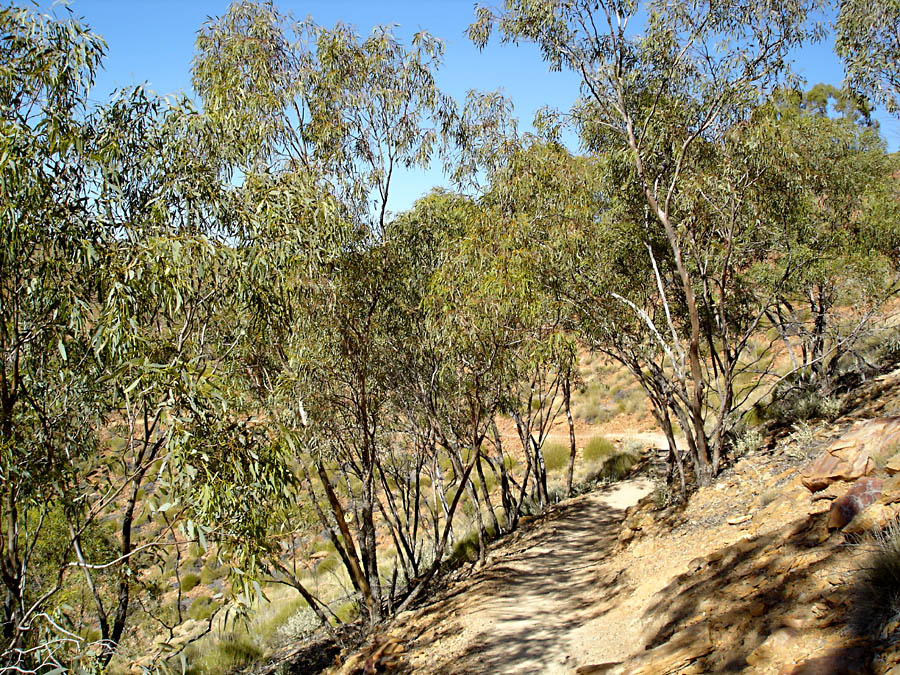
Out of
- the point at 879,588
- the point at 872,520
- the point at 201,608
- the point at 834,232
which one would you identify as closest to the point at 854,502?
the point at 872,520

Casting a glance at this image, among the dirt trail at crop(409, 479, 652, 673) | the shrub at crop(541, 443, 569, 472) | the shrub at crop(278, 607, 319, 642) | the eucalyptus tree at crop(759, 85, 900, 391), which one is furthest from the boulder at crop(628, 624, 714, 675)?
Answer: the shrub at crop(541, 443, 569, 472)

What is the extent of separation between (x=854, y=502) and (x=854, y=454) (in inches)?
45.6

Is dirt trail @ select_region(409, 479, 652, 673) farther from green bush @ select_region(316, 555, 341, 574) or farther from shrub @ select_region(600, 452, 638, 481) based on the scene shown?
green bush @ select_region(316, 555, 341, 574)

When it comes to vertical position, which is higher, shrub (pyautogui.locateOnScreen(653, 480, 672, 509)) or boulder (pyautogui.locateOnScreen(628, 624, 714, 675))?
shrub (pyautogui.locateOnScreen(653, 480, 672, 509))

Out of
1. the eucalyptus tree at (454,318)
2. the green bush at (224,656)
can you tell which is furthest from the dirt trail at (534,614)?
Result: the green bush at (224,656)

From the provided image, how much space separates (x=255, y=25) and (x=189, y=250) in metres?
5.23

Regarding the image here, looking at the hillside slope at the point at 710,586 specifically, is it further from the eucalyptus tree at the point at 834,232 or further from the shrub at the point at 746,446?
the eucalyptus tree at the point at 834,232

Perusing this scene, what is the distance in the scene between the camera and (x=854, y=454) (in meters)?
5.49

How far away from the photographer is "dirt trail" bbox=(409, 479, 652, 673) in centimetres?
611

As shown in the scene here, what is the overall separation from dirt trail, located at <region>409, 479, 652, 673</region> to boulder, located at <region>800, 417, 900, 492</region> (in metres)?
2.32

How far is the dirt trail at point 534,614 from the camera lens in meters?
6.11

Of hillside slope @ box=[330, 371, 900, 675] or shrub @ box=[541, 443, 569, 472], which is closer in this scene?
hillside slope @ box=[330, 371, 900, 675]

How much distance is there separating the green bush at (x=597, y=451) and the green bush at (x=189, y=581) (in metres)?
11.7

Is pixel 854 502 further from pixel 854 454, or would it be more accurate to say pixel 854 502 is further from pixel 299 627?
pixel 299 627
